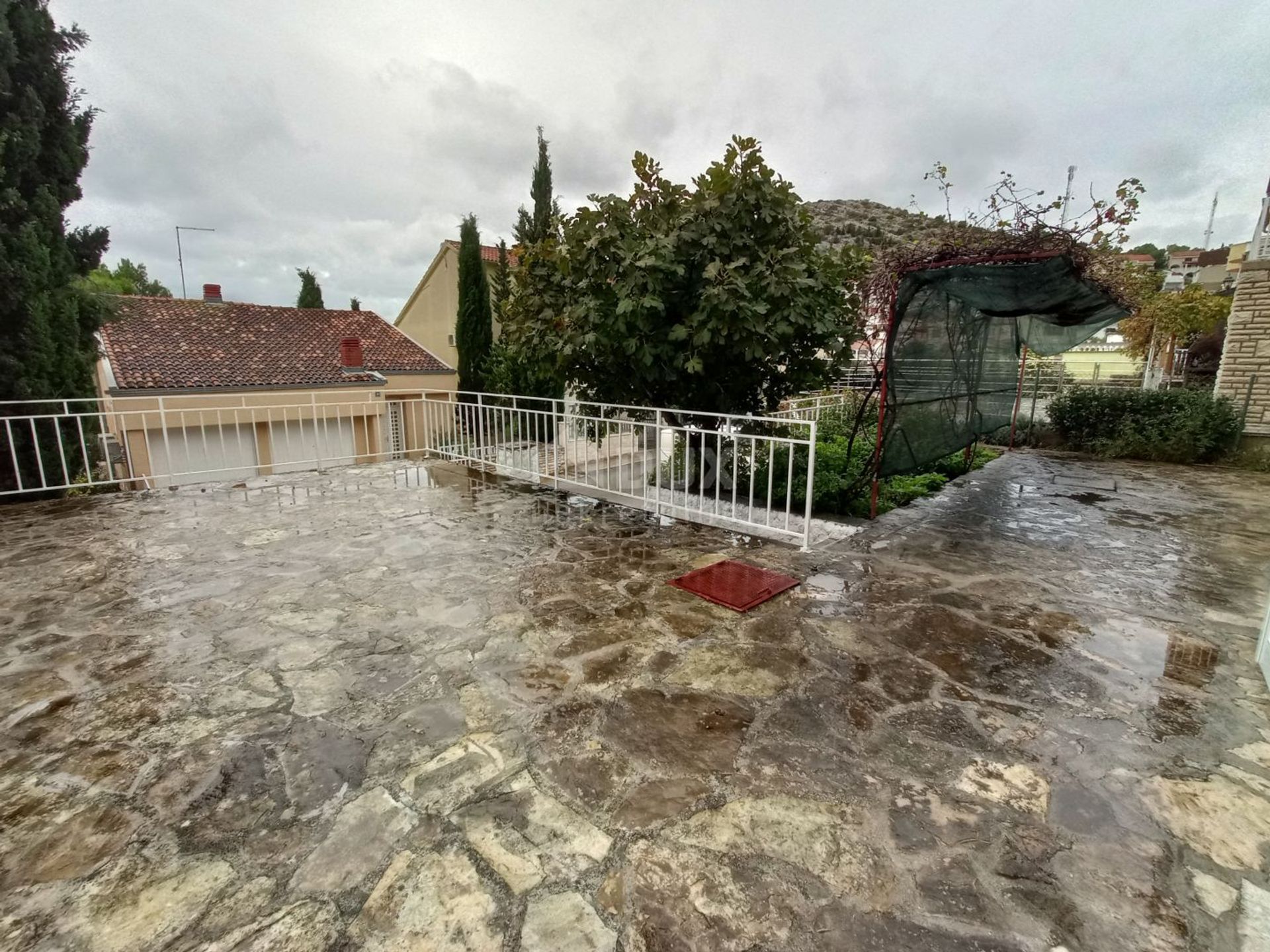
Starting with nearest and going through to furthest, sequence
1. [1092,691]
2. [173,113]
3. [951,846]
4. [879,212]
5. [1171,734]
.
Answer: [951,846] < [1171,734] < [1092,691] < [173,113] < [879,212]

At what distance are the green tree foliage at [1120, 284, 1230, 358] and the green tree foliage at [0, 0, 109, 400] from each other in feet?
60.8

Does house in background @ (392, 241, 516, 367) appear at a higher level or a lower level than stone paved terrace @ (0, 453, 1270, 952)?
higher

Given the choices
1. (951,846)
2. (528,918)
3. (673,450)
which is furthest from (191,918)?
(673,450)

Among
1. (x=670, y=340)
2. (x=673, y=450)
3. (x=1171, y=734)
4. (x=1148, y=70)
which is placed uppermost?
(x=1148, y=70)

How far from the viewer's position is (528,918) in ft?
4.22

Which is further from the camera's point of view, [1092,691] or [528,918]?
[1092,691]

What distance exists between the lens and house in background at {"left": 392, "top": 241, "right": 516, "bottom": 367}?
18219 mm

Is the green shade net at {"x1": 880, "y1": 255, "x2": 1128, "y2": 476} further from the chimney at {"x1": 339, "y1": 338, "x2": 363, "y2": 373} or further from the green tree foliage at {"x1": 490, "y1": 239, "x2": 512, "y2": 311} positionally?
the chimney at {"x1": 339, "y1": 338, "x2": 363, "y2": 373}

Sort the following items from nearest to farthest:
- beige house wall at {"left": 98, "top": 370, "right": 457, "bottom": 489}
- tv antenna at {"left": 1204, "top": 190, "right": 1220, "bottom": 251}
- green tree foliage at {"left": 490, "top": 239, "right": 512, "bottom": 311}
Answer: beige house wall at {"left": 98, "top": 370, "right": 457, "bottom": 489}
green tree foliage at {"left": 490, "top": 239, "right": 512, "bottom": 311}
tv antenna at {"left": 1204, "top": 190, "right": 1220, "bottom": 251}

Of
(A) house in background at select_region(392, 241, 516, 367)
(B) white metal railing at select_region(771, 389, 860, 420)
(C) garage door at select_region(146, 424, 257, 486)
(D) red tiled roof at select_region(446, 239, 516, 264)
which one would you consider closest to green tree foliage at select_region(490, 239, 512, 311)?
(A) house in background at select_region(392, 241, 516, 367)

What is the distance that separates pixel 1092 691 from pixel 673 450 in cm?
324

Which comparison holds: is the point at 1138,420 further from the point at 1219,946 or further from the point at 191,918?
the point at 191,918

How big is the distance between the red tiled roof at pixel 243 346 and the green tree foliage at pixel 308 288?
11.9m

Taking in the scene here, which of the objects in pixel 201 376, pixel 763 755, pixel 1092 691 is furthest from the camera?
pixel 201 376
